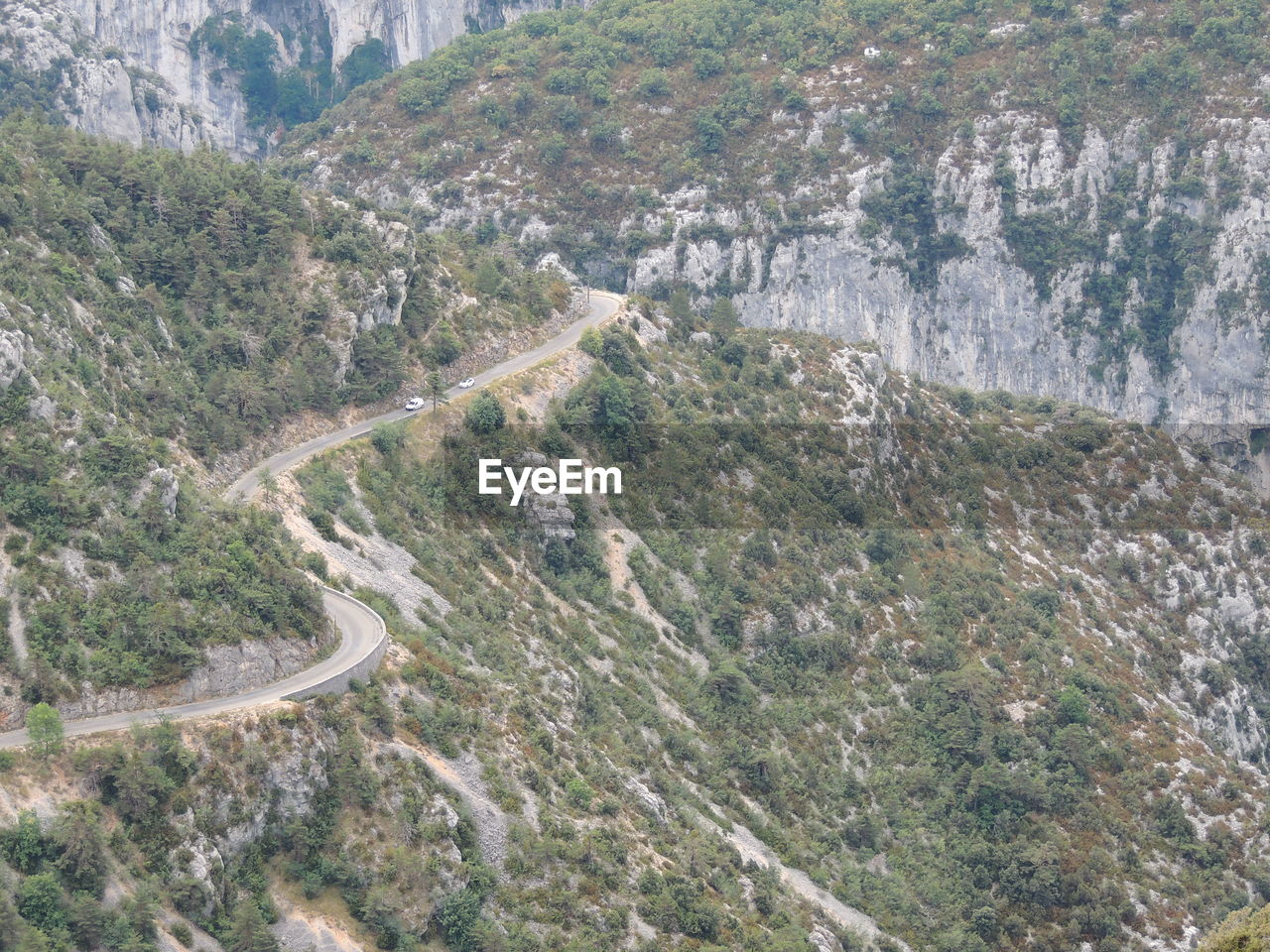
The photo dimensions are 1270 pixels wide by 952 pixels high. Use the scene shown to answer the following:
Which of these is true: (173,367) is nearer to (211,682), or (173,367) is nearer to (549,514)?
(549,514)

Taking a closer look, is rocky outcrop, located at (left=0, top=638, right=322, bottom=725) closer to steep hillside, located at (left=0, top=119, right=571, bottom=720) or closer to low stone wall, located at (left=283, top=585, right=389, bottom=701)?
steep hillside, located at (left=0, top=119, right=571, bottom=720)

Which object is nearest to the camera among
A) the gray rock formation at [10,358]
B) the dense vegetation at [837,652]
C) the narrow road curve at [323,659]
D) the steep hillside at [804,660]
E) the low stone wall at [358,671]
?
the narrow road curve at [323,659]

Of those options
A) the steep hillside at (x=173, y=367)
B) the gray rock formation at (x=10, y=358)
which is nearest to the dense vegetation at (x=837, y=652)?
the steep hillside at (x=173, y=367)

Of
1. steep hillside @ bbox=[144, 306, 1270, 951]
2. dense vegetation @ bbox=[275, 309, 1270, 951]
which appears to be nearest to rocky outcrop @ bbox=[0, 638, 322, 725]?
steep hillside @ bbox=[144, 306, 1270, 951]

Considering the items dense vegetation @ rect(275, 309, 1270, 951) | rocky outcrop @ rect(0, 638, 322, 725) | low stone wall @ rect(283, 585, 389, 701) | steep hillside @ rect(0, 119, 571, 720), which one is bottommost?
dense vegetation @ rect(275, 309, 1270, 951)

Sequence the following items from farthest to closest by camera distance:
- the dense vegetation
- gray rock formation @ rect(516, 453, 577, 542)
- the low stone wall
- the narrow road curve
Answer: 1. gray rock formation @ rect(516, 453, 577, 542)
2. the dense vegetation
3. the low stone wall
4. the narrow road curve

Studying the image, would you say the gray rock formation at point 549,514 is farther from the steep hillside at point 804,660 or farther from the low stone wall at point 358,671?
the low stone wall at point 358,671
